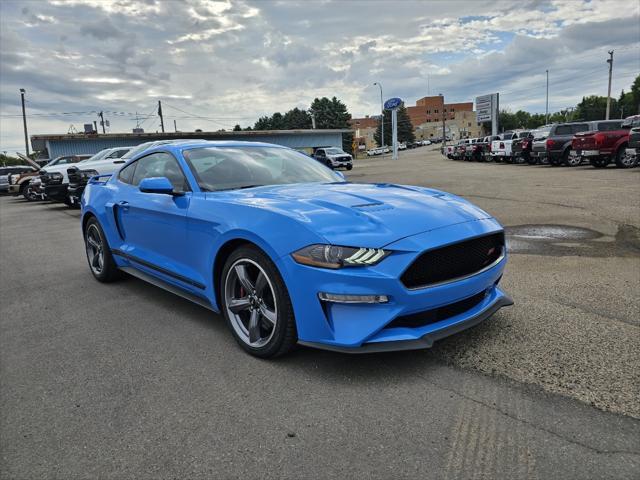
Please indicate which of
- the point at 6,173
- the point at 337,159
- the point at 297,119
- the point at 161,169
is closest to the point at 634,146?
the point at 161,169

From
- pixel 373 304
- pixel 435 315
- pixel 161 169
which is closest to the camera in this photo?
pixel 373 304

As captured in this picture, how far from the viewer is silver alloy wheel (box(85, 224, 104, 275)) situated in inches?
215

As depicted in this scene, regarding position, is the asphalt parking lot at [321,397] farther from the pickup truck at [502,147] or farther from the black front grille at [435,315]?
the pickup truck at [502,147]

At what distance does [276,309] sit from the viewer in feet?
9.89

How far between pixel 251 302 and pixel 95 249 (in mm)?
3254

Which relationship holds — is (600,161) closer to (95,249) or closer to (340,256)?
(95,249)

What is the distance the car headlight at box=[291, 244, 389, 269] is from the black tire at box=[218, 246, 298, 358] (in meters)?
0.31

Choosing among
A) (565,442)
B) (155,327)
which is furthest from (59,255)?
(565,442)

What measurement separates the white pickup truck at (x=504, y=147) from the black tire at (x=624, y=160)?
7.64 m

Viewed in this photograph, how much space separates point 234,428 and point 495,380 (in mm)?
1501

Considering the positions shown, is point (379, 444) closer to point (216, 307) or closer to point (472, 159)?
point (216, 307)

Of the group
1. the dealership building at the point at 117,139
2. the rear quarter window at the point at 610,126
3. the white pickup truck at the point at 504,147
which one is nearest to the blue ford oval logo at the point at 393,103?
the dealership building at the point at 117,139

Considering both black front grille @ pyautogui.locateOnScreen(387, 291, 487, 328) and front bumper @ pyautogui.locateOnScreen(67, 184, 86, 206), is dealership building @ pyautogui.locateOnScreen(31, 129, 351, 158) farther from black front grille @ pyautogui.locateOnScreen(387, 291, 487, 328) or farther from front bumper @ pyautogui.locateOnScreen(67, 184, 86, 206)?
black front grille @ pyautogui.locateOnScreen(387, 291, 487, 328)

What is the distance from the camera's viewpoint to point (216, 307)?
11.7ft
